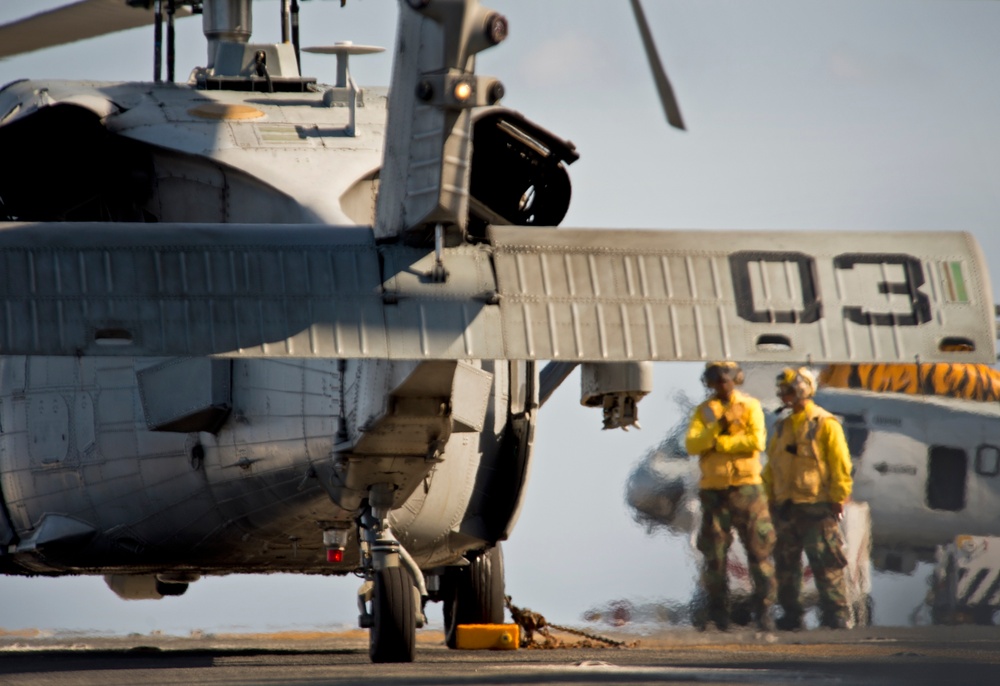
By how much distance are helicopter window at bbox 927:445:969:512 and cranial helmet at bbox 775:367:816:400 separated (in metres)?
1.08

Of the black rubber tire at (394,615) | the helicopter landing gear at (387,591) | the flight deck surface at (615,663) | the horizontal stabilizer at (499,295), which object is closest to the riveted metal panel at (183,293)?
the horizontal stabilizer at (499,295)

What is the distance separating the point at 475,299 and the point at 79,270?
1831mm

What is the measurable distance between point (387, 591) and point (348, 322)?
149 inches

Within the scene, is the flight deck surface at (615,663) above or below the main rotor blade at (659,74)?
below

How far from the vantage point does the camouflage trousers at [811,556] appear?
42.6 ft

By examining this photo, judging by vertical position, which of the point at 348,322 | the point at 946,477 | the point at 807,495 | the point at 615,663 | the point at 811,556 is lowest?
the point at 615,663

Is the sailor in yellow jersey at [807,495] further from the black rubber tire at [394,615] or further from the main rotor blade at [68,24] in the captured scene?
the main rotor blade at [68,24]

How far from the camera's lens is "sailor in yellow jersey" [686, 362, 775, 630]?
13.3m

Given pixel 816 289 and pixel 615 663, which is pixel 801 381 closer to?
pixel 615 663

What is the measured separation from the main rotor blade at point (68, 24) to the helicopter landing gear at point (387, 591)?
5.07 meters

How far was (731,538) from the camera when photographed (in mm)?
13539

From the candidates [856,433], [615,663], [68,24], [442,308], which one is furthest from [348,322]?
[68,24]

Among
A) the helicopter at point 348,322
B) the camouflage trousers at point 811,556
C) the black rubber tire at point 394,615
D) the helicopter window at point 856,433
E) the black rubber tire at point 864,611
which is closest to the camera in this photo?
the helicopter at point 348,322

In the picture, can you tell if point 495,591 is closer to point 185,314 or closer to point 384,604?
point 384,604
